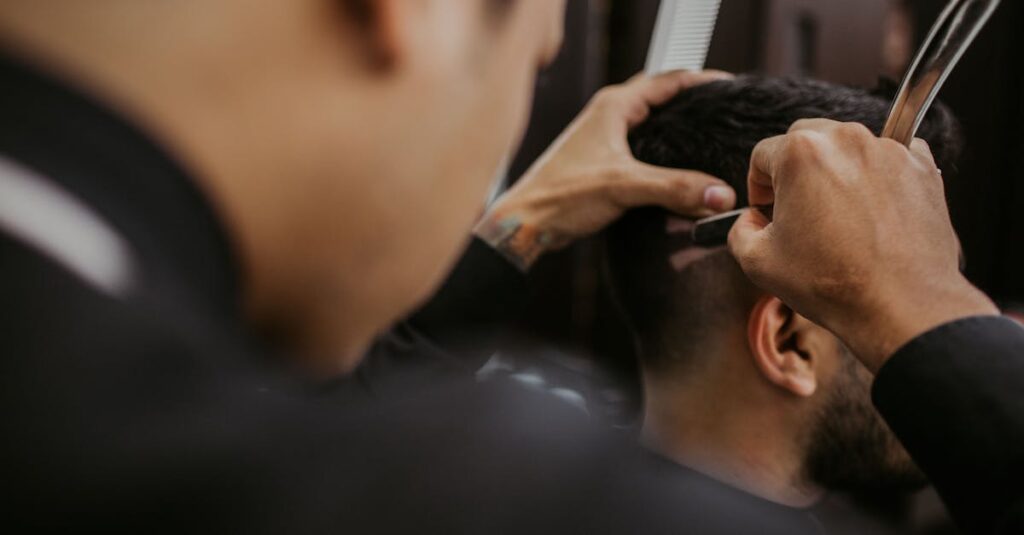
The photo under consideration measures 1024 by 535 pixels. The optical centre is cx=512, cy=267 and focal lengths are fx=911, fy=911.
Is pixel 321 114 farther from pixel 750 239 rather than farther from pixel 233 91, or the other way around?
pixel 750 239

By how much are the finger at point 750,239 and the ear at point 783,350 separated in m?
0.30

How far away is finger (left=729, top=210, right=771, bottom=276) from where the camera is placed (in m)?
0.75

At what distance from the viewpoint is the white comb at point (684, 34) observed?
1016mm

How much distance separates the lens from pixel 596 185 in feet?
3.70

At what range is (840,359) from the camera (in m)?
1.10

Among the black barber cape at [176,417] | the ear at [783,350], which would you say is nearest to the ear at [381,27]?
the black barber cape at [176,417]

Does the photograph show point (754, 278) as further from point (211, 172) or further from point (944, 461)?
point (211, 172)

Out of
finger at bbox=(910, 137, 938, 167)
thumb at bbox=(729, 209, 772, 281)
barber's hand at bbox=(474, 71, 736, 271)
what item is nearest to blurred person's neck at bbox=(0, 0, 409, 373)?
thumb at bbox=(729, 209, 772, 281)

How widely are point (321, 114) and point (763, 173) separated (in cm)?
43

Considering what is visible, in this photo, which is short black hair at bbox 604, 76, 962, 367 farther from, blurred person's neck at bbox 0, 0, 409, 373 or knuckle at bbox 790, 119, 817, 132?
blurred person's neck at bbox 0, 0, 409, 373

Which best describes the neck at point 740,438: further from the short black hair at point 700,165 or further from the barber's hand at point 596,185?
the barber's hand at point 596,185

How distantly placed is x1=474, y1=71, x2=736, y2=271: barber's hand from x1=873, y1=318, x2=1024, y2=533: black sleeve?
363 mm

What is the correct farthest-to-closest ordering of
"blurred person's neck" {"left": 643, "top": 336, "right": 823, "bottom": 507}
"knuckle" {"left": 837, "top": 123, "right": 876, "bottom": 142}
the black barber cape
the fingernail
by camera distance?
"blurred person's neck" {"left": 643, "top": 336, "right": 823, "bottom": 507}, the fingernail, "knuckle" {"left": 837, "top": 123, "right": 876, "bottom": 142}, the black barber cape

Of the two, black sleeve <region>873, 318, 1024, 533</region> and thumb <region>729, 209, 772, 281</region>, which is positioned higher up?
thumb <region>729, 209, 772, 281</region>
